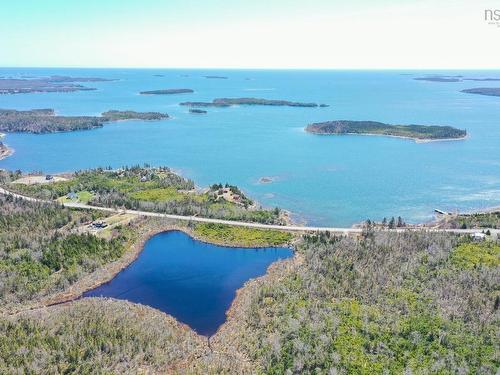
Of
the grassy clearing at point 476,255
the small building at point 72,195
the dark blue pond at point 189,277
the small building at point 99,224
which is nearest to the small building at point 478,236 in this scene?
the grassy clearing at point 476,255

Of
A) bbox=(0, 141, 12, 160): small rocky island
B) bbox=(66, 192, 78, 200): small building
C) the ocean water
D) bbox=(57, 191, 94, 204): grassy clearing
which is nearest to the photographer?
bbox=(57, 191, 94, 204): grassy clearing

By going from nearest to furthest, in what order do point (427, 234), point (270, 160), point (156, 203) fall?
point (427, 234) → point (156, 203) → point (270, 160)

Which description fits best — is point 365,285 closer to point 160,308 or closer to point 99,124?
point 160,308

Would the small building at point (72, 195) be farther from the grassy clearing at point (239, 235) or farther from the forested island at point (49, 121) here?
the forested island at point (49, 121)

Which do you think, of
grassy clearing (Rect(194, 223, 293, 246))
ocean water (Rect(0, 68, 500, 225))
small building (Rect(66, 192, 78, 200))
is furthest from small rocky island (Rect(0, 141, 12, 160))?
grassy clearing (Rect(194, 223, 293, 246))

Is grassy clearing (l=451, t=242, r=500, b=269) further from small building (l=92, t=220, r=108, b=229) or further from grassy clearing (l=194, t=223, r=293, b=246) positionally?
small building (l=92, t=220, r=108, b=229)

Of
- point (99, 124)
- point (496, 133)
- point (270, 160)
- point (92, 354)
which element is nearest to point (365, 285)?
point (92, 354)

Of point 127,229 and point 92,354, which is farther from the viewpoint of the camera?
point 127,229
